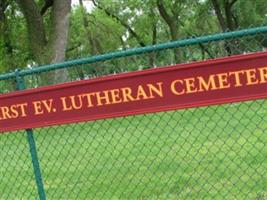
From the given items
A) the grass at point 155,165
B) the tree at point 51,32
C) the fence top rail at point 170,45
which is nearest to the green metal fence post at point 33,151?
the fence top rail at point 170,45

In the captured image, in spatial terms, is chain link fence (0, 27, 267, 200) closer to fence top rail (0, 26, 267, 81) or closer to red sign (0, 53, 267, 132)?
fence top rail (0, 26, 267, 81)

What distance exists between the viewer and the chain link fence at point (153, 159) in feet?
18.0

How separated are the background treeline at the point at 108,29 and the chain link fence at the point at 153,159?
0.10 feet

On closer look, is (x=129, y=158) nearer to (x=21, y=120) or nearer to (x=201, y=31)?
(x=21, y=120)

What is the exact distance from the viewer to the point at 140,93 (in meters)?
4.83

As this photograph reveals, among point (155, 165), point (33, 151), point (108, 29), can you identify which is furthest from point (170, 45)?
point (108, 29)

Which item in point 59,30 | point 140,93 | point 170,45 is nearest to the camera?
point 170,45

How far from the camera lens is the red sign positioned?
4.47m

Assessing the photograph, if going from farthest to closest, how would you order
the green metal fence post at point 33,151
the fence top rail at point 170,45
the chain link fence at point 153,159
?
the chain link fence at point 153,159 → the green metal fence post at point 33,151 → the fence top rail at point 170,45

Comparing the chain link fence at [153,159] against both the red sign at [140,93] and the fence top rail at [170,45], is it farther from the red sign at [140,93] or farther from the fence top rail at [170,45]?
the red sign at [140,93]

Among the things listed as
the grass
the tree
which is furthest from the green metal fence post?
the tree

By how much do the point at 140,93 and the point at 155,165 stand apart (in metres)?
3.12

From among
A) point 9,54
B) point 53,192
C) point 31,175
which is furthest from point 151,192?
point 9,54

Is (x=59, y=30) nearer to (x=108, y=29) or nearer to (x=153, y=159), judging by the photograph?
(x=153, y=159)
